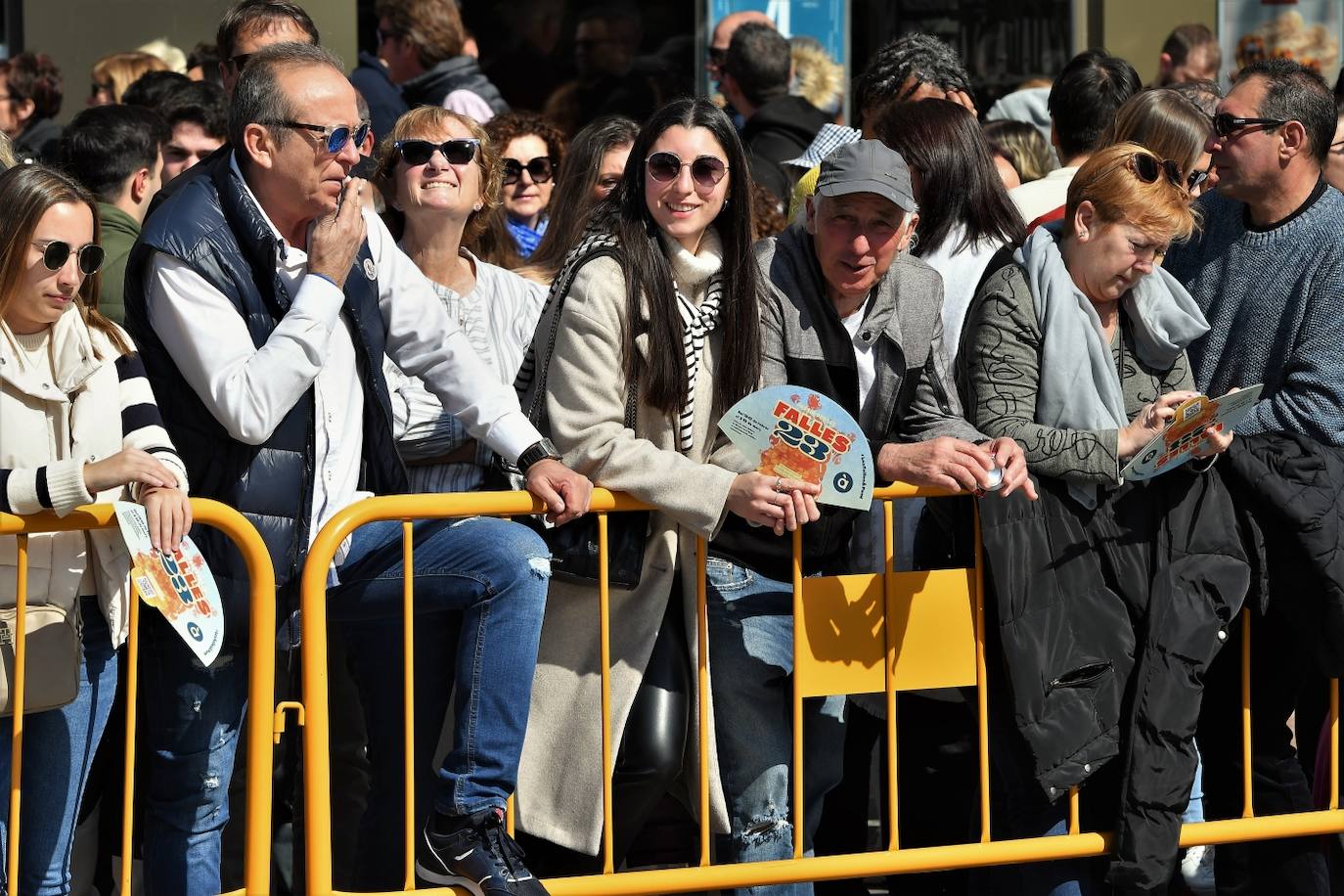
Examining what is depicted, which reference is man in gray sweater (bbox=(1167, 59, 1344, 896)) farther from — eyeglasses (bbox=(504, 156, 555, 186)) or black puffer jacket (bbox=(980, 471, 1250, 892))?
eyeglasses (bbox=(504, 156, 555, 186))

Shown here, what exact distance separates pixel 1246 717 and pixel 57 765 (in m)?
3.00

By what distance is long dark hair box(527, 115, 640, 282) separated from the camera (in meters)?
5.53

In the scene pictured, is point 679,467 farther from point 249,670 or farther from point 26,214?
point 26,214

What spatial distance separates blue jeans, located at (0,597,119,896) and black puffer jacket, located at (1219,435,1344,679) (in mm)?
2809

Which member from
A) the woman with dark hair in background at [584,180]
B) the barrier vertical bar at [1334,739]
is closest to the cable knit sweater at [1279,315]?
Result: the barrier vertical bar at [1334,739]

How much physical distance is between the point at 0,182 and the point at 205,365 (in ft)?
2.06

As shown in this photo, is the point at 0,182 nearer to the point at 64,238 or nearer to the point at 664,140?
the point at 64,238

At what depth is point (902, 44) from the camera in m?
6.27

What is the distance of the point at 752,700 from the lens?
428cm

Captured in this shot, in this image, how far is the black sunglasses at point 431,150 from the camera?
496cm

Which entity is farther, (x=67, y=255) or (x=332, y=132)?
(x=332, y=132)

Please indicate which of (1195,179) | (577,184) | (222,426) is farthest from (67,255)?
(1195,179)

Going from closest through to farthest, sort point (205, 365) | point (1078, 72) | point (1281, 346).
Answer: point (205, 365) < point (1281, 346) < point (1078, 72)

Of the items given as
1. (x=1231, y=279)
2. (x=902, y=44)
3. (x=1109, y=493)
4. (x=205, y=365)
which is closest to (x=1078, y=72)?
(x=902, y=44)
